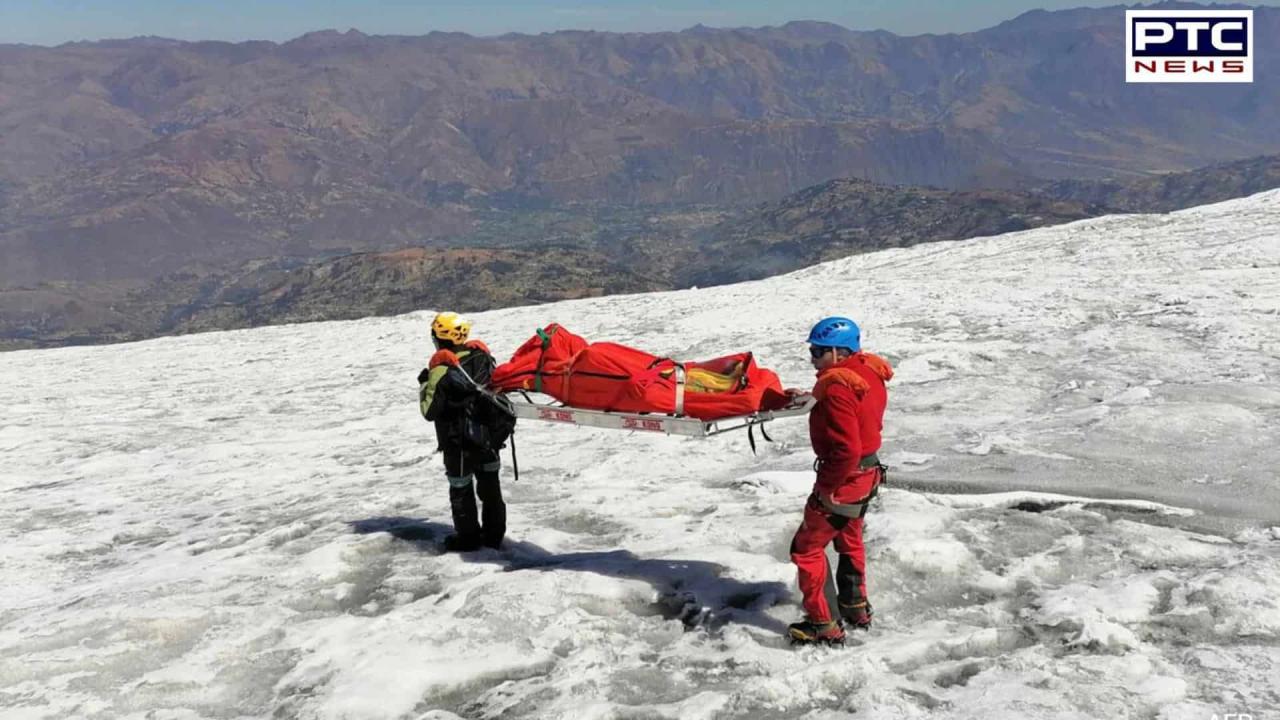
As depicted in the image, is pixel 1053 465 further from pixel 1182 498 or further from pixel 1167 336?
pixel 1167 336

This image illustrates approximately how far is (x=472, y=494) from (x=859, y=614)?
14.2ft

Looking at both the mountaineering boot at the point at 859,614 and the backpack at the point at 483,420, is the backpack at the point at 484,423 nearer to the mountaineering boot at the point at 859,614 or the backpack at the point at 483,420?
the backpack at the point at 483,420

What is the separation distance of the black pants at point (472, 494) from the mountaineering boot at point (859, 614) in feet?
12.7

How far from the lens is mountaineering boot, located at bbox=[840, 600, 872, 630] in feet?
22.2

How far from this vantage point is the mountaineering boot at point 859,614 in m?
6.76

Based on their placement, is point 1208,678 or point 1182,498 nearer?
point 1208,678

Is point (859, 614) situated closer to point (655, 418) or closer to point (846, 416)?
point (846, 416)

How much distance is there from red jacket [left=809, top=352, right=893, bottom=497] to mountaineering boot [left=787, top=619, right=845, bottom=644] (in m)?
0.99

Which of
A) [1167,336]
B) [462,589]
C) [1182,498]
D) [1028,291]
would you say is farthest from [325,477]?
[1028,291]

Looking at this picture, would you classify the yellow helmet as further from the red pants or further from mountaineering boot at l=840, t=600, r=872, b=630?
mountaineering boot at l=840, t=600, r=872, b=630

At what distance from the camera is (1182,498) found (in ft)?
29.2

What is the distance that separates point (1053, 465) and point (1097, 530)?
209cm

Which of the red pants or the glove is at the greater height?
the glove

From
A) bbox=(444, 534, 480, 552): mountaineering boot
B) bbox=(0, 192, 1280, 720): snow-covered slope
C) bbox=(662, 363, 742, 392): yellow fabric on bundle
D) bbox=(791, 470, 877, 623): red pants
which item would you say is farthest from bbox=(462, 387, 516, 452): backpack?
bbox=(791, 470, 877, 623): red pants
